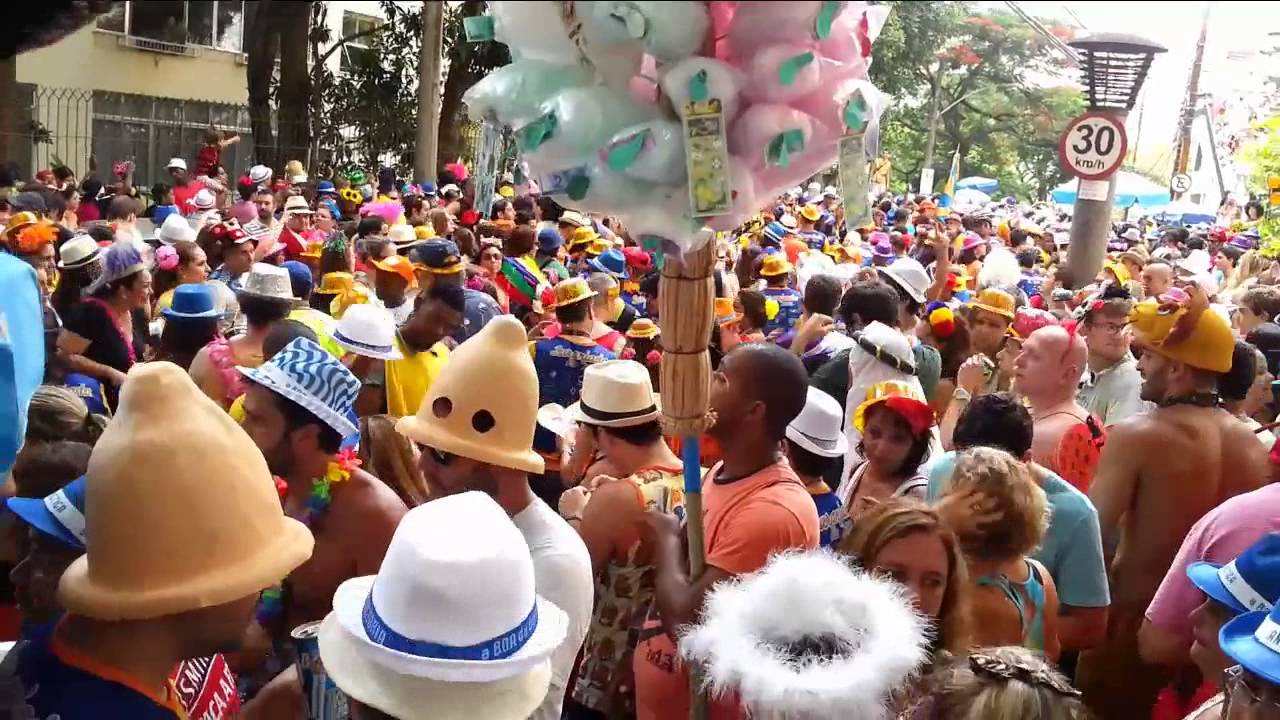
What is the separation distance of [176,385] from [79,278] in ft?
15.7

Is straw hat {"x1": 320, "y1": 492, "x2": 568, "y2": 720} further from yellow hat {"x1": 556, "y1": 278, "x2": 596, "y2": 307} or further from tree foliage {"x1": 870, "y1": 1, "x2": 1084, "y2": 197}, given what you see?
tree foliage {"x1": 870, "y1": 1, "x2": 1084, "y2": 197}

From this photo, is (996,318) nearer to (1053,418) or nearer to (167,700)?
(1053,418)

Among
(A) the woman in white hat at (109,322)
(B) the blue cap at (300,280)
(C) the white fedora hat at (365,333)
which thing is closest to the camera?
(C) the white fedora hat at (365,333)

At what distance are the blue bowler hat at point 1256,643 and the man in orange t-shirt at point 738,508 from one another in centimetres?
105

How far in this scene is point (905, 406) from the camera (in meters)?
4.30

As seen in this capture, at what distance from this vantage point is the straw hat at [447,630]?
2305 mm

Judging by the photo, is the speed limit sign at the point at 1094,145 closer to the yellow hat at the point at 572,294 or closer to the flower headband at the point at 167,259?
the yellow hat at the point at 572,294

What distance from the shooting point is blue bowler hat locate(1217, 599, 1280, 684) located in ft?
7.85

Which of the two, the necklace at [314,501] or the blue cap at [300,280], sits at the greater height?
the blue cap at [300,280]

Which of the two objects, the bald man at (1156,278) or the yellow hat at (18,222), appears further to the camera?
the bald man at (1156,278)

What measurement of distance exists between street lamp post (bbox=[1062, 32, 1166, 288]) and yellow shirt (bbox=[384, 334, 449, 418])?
880 cm

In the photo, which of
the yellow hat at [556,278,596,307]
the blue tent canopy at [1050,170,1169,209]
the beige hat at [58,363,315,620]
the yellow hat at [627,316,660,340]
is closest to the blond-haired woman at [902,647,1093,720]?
the beige hat at [58,363,315,620]

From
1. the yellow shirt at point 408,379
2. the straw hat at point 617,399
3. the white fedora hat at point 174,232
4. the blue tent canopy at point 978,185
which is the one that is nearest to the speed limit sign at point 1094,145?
the white fedora hat at point 174,232

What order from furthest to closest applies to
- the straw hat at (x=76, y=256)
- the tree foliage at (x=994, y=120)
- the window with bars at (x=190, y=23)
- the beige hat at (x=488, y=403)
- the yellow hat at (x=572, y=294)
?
1. the tree foliage at (x=994, y=120)
2. the window with bars at (x=190, y=23)
3. the straw hat at (x=76, y=256)
4. the yellow hat at (x=572, y=294)
5. the beige hat at (x=488, y=403)
